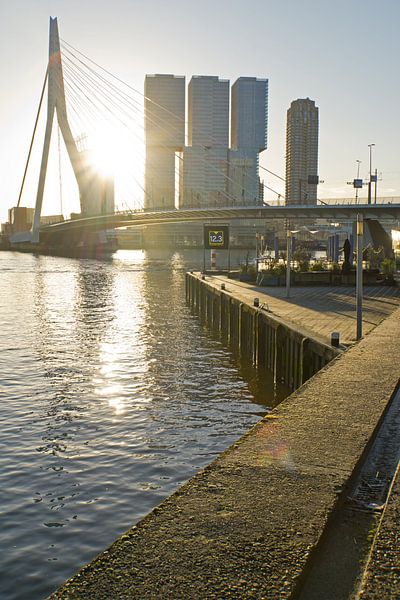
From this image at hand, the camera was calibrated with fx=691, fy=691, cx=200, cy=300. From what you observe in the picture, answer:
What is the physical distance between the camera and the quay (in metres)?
3.81

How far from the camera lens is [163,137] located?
12725 cm

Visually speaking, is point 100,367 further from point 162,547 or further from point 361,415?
point 162,547

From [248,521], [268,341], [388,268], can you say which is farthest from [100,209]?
[248,521]

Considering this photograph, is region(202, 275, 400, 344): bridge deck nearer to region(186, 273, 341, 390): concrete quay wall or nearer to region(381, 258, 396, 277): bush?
region(186, 273, 341, 390): concrete quay wall

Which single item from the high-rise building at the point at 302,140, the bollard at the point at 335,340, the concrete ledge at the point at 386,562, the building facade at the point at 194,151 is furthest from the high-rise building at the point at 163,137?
the concrete ledge at the point at 386,562

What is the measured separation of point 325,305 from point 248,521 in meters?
17.7

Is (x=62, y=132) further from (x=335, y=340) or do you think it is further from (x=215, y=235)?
A: (x=335, y=340)

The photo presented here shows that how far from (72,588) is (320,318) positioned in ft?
48.8

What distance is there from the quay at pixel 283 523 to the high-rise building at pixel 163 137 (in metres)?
94.6

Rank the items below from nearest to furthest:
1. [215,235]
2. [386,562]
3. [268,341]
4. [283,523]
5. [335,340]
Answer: [386,562] < [283,523] < [335,340] < [268,341] < [215,235]

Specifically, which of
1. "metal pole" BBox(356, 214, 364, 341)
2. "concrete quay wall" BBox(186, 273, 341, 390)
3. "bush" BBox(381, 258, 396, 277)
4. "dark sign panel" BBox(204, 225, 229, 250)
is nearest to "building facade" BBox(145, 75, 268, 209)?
"dark sign panel" BBox(204, 225, 229, 250)

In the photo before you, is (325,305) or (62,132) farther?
(62,132)

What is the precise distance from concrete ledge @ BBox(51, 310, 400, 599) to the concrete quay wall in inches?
230

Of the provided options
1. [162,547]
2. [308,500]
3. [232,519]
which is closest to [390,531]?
[308,500]
